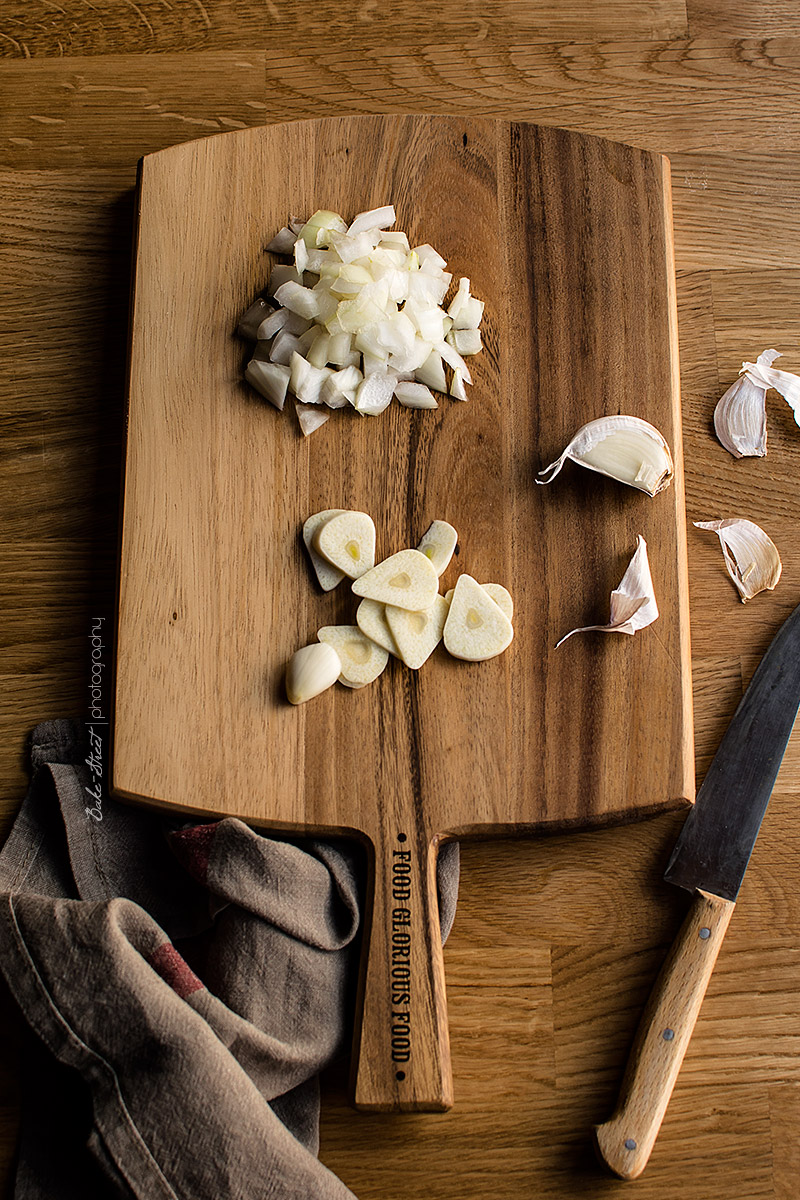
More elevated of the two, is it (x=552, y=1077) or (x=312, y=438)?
(x=312, y=438)

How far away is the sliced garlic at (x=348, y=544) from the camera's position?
0.95 m

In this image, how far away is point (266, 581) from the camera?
0.97 m

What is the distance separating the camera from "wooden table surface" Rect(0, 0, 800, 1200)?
93 centimetres

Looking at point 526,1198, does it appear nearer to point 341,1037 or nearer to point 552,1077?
point 552,1077

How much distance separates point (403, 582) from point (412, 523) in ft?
0.24

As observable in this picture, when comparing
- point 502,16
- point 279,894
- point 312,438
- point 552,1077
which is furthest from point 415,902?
point 502,16

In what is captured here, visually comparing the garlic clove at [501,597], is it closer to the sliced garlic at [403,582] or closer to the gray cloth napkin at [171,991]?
the sliced garlic at [403,582]

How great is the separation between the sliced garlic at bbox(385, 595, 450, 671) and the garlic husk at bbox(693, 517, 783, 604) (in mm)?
329

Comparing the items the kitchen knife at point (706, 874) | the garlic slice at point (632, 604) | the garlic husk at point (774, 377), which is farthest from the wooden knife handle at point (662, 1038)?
the garlic husk at point (774, 377)

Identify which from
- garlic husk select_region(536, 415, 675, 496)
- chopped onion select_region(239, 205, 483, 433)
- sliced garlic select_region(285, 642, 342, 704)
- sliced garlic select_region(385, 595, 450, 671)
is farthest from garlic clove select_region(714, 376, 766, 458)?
sliced garlic select_region(285, 642, 342, 704)

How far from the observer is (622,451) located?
3.16ft

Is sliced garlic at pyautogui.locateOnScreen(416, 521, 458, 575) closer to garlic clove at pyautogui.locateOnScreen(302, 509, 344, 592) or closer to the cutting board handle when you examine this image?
garlic clove at pyautogui.locateOnScreen(302, 509, 344, 592)

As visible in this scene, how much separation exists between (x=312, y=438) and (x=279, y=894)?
46cm

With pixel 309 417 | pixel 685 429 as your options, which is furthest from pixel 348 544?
pixel 685 429
